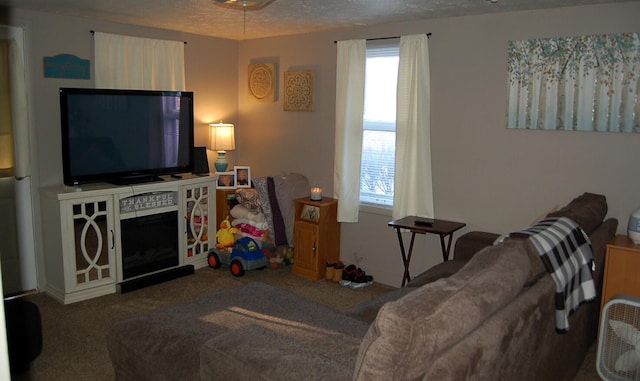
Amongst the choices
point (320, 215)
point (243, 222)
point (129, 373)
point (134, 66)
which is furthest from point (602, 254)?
point (134, 66)

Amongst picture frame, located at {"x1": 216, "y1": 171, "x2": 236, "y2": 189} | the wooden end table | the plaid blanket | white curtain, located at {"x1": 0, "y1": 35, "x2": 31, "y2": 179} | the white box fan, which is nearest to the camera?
the plaid blanket

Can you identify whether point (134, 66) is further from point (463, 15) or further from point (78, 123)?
point (463, 15)

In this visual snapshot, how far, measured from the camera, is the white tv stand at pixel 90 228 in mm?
4203

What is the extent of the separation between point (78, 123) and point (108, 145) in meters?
0.31

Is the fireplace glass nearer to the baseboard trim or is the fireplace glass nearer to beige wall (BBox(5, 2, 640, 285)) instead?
the baseboard trim

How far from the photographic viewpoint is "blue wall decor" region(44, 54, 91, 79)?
439 cm

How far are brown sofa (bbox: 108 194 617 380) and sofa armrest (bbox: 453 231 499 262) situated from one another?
2.30 ft

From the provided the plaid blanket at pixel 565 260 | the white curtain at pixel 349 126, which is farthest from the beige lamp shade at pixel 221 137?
the plaid blanket at pixel 565 260

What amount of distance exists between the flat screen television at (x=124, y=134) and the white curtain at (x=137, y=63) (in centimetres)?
35

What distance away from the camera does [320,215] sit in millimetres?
4902

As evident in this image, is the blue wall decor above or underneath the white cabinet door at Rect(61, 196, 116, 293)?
above

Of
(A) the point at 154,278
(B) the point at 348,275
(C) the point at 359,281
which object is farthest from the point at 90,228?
(C) the point at 359,281

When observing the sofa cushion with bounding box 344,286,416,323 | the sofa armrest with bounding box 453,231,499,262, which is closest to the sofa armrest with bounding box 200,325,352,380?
the sofa cushion with bounding box 344,286,416,323

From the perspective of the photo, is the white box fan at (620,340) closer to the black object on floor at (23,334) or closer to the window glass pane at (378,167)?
the window glass pane at (378,167)
